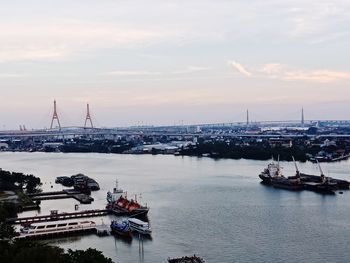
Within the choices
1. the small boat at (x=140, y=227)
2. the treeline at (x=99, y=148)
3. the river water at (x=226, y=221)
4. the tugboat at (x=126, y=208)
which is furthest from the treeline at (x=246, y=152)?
the small boat at (x=140, y=227)

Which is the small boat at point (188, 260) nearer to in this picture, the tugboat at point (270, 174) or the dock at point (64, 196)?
the dock at point (64, 196)

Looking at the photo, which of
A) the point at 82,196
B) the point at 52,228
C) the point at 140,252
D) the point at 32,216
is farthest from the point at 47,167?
the point at 140,252

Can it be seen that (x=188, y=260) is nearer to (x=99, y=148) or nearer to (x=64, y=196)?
(x=64, y=196)

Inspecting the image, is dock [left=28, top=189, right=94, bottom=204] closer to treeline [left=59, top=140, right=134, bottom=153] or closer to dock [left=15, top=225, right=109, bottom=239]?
dock [left=15, top=225, right=109, bottom=239]

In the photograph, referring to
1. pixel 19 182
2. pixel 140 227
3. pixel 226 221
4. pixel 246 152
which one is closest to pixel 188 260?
pixel 140 227

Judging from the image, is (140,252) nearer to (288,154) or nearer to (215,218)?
(215,218)

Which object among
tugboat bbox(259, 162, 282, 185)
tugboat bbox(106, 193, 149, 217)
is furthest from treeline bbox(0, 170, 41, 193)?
tugboat bbox(259, 162, 282, 185)

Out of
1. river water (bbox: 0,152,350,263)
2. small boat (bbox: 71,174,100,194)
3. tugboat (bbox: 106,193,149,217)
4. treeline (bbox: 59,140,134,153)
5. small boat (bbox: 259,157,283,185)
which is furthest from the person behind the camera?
treeline (bbox: 59,140,134,153)
